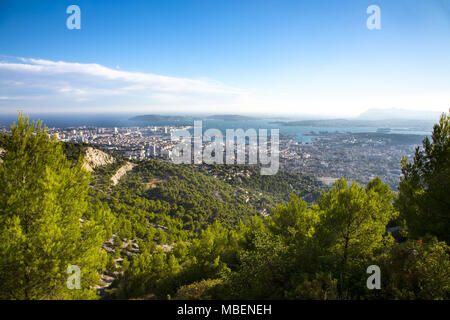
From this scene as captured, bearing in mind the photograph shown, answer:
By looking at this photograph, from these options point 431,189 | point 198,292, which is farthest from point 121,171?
point 431,189

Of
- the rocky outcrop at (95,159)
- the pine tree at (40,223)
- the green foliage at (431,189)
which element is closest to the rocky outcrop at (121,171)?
the rocky outcrop at (95,159)

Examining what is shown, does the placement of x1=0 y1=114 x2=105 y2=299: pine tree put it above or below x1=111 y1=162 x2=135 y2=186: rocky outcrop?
above

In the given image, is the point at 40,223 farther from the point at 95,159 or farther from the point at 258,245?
the point at 95,159

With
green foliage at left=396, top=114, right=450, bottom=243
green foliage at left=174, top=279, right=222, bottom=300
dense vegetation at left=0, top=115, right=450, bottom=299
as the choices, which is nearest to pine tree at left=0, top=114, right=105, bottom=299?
dense vegetation at left=0, top=115, right=450, bottom=299

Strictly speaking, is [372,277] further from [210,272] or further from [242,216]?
[242,216]

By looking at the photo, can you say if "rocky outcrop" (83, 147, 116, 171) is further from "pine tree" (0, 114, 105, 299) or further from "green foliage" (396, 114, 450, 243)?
"green foliage" (396, 114, 450, 243)

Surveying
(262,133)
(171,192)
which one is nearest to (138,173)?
(171,192)
